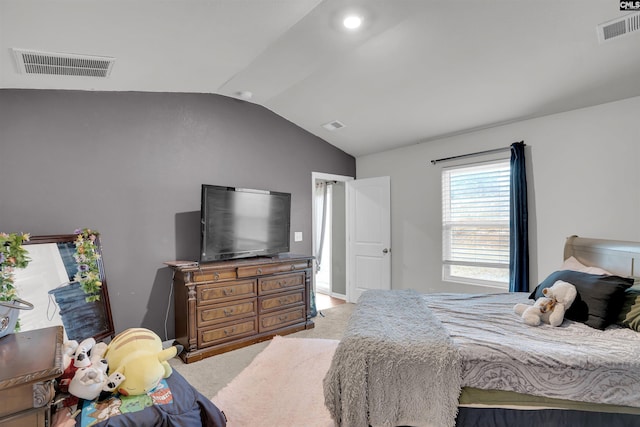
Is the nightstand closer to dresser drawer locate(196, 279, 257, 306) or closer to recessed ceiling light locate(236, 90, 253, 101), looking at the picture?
dresser drawer locate(196, 279, 257, 306)

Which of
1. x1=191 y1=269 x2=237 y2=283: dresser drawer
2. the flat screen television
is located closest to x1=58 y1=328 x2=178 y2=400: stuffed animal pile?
x1=191 y1=269 x2=237 y2=283: dresser drawer

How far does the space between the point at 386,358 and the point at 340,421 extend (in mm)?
412

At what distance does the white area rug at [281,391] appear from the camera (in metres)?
2.11

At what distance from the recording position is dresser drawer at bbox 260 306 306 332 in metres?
3.56

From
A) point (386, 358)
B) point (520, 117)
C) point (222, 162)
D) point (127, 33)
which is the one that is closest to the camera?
point (386, 358)

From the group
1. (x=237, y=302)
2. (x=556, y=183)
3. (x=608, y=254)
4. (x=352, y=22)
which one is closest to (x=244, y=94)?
(x=352, y=22)

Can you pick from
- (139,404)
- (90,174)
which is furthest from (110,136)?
(139,404)

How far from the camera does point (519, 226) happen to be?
3.49 meters

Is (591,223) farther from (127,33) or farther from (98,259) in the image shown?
(98,259)

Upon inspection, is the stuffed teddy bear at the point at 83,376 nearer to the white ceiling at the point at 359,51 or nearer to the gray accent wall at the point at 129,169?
the gray accent wall at the point at 129,169

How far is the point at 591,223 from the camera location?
309 centimetres

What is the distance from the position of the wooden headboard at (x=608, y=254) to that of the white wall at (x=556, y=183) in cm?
30

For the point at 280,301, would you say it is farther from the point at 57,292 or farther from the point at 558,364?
the point at 558,364

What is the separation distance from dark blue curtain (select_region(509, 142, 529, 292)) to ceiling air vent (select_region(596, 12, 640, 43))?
1.32 m
